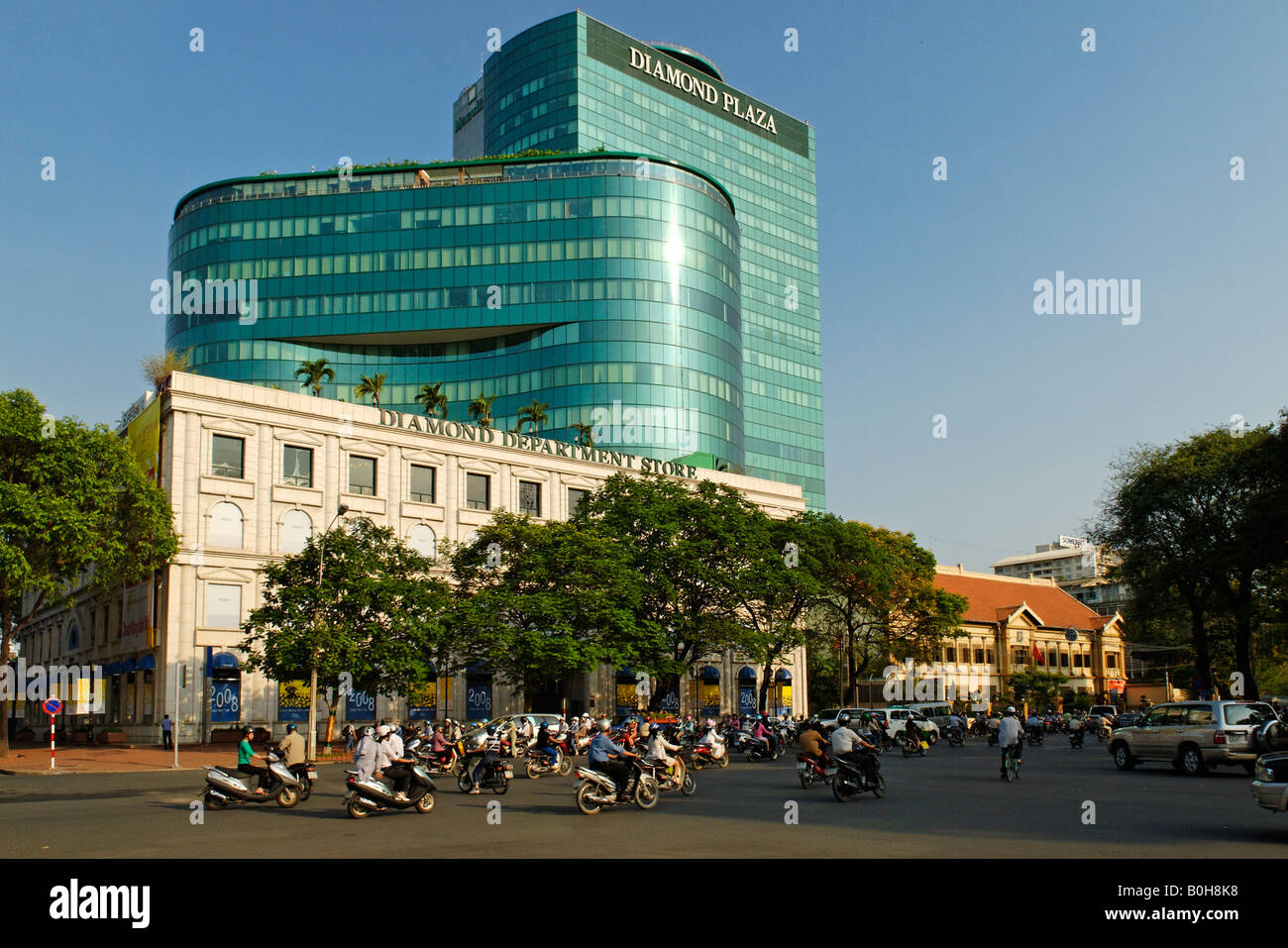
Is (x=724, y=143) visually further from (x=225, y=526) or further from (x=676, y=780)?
(x=676, y=780)

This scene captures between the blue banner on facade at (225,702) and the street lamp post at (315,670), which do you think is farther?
the blue banner on facade at (225,702)

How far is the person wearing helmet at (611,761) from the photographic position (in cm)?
2098

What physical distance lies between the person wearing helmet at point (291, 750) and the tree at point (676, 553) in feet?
95.7

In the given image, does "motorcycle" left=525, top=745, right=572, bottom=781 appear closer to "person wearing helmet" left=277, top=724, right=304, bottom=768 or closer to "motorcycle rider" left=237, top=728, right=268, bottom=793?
"person wearing helmet" left=277, top=724, right=304, bottom=768

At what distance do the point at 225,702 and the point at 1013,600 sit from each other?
90.7m

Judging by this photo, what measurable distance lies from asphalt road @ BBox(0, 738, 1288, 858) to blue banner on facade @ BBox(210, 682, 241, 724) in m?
20.5

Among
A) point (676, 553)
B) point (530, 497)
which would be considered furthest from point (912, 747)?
point (530, 497)

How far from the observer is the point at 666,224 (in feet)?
325

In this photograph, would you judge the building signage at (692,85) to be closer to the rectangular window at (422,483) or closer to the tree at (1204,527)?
the rectangular window at (422,483)

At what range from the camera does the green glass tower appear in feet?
398

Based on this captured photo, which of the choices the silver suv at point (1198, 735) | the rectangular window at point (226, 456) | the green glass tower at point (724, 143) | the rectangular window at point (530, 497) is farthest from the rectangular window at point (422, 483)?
the green glass tower at point (724, 143)

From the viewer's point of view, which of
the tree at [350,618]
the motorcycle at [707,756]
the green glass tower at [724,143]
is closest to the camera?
the motorcycle at [707,756]

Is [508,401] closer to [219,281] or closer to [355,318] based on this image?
[355,318]
